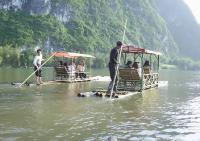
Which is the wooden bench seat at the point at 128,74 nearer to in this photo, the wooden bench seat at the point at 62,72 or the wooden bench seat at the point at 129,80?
the wooden bench seat at the point at 129,80

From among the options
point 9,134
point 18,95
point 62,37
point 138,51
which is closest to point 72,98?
point 18,95

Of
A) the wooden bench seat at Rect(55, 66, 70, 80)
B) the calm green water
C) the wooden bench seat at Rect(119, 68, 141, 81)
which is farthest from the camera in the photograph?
the wooden bench seat at Rect(55, 66, 70, 80)

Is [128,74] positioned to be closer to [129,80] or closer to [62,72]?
[129,80]

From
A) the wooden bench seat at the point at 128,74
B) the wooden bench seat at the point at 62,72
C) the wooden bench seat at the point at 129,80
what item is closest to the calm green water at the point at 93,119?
the wooden bench seat at the point at 128,74

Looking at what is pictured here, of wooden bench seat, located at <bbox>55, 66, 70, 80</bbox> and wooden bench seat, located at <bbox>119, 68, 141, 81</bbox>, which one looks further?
wooden bench seat, located at <bbox>55, 66, 70, 80</bbox>

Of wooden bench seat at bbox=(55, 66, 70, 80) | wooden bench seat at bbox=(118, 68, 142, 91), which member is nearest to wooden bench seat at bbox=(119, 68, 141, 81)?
wooden bench seat at bbox=(118, 68, 142, 91)

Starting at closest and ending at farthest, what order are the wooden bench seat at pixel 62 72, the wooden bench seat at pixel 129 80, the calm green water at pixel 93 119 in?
the calm green water at pixel 93 119 → the wooden bench seat at pixel 129 80 → the wooden bench seat at pixel 62 72

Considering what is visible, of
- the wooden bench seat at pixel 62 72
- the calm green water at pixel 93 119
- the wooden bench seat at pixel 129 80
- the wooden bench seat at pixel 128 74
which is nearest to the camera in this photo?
the calm green water at pixel 93 119

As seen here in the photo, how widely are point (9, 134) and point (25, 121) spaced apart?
2.26m

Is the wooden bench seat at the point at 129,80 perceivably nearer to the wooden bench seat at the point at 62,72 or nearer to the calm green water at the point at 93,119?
the calm green water at the point at 93,119

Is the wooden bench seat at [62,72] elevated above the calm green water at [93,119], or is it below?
above

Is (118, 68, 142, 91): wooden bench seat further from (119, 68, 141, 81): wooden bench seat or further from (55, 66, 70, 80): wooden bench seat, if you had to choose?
(55, 66, 70, 80): wooden bench seat

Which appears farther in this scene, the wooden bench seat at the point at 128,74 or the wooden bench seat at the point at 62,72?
the wooden bench seat at the point at 62,72

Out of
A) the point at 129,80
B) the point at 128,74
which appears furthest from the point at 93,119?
the point at 129,80
